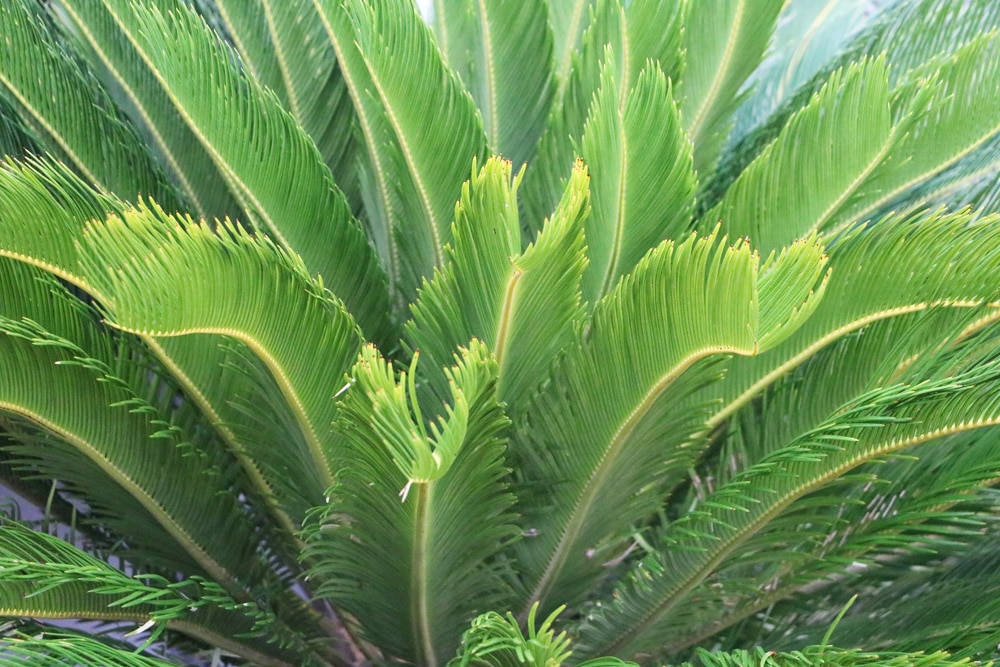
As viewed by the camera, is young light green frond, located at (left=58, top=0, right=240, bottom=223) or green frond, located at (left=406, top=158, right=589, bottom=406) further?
young light green frond, located at (left=58, top=0, right=240, bottom=223)

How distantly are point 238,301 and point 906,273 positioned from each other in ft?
2.29

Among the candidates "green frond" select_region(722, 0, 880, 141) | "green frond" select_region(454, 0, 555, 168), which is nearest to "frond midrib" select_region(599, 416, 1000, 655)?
"green frond" select_region(454, 0, 555, 168)

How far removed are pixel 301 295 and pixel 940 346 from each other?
71 centimetres

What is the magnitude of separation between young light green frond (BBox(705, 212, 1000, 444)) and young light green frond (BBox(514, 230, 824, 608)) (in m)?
0.12

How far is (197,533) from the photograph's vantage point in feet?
3.90

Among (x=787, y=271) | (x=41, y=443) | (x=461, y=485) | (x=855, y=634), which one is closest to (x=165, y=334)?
(x=461, y=485)

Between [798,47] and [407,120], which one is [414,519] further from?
[798,47]

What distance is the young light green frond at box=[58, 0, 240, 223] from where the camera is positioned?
1.34 metres

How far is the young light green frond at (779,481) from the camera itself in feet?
2.85

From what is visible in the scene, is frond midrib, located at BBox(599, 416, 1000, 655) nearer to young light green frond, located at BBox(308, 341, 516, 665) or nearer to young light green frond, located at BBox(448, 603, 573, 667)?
young light green frond, located at BBox(308, 341, 516, 665)

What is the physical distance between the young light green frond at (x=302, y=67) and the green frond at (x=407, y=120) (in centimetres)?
15

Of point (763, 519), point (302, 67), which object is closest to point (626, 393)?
point (763, 519)

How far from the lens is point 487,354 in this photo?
0.83 metres

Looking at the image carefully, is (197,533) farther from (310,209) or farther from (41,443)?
(310,209)
